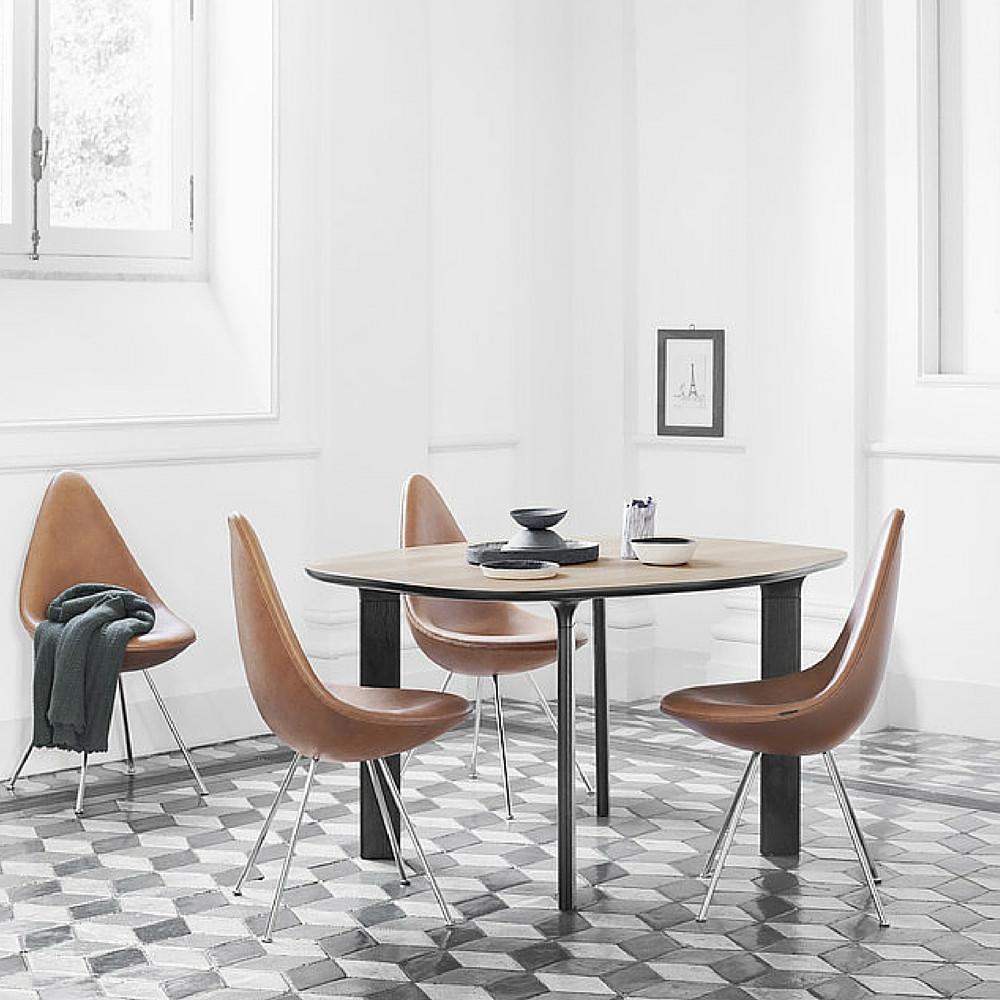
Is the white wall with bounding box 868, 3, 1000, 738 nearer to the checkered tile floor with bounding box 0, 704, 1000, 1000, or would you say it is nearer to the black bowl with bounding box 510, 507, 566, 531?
the checkered tile floor with bounding box 0, 704, 1000, 1000

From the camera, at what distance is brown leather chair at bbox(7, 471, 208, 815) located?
218 inches

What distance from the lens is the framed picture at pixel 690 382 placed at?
6949mm

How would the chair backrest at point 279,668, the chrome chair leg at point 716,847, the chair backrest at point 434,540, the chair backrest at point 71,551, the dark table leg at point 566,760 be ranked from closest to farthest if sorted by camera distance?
the chair backrest at point 279,668, the dark table leg at point 566,760, the chrome chair leg at point 716,847, the chair backrest at point 434,540, the chair backrest at point 71,551

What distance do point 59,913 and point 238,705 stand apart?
6.65 feet

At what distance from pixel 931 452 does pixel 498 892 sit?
2.63 m

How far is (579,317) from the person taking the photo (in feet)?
24.0

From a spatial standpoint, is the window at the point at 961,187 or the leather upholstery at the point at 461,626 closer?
the leather upholstery at the point at 461,626

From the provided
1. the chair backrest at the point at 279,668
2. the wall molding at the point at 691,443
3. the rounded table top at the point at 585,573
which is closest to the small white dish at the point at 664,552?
the rounded table top at the point at 585,573

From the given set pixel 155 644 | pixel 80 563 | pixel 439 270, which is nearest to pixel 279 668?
pixel 155 644

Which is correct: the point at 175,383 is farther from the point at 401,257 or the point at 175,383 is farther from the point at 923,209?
the point at 923,209

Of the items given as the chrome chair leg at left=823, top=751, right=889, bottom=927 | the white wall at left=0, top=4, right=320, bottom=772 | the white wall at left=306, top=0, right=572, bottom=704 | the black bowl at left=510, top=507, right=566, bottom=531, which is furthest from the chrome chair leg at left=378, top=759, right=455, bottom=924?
the white wall at left=306, top=0, right=572, bottom=704

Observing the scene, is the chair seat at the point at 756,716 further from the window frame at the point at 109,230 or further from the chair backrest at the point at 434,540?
the window frame at the point at 109,230

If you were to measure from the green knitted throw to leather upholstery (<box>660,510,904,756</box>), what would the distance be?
5.81 feet

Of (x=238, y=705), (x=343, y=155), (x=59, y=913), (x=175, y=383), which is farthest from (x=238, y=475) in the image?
(x=59, y=913)
